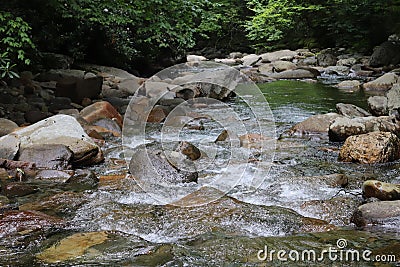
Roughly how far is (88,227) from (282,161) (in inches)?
106

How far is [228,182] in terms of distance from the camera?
423 cm

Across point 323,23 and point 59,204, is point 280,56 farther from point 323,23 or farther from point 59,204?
point 59,204

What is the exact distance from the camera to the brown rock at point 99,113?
670 cm

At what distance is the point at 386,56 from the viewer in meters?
14.9

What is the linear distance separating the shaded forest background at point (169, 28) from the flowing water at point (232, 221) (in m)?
3.02

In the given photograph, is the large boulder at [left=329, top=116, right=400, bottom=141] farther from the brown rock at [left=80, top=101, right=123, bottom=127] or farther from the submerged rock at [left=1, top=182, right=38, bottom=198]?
the submerged rock at [left=1, top=182, right=38, bottom=198]

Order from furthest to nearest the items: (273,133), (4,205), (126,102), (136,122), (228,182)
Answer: (126,102), (136,122), (273,133), (228,182), (4,205)

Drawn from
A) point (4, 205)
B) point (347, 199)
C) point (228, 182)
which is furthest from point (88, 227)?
point (347, 199)

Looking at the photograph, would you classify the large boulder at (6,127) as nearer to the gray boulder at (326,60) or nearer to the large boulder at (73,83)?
the large boulder at (73,83)

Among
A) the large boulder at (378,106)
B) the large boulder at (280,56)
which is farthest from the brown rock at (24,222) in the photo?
the large boulder at (280,56)

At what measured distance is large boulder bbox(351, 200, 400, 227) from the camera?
289 cm

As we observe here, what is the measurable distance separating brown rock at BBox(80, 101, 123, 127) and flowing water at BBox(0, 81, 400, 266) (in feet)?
6.26

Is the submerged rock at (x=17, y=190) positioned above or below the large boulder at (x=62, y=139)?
below

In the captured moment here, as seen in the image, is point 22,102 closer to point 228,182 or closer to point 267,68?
point 228,182
